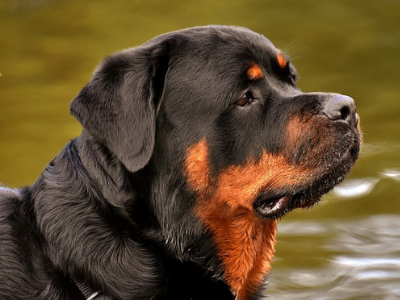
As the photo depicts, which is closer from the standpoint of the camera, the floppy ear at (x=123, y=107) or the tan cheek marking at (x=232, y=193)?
the floppy ear at (x=123, y=107)

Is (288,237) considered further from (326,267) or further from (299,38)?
(299,38)

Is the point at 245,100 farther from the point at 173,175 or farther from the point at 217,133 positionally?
the point at 173,175

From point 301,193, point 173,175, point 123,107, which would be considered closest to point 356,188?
point 301,193

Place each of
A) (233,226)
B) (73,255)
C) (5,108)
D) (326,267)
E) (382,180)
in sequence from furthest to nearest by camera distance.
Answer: (5,108)
(382,180)
(326,267)
(233,226)
(73,255)

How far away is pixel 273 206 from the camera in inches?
161

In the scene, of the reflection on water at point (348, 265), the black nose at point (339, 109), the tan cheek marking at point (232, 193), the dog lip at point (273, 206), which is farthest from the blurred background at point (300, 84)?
the black nose at point (339, 109)

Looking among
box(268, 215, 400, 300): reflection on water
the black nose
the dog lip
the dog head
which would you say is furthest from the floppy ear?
box(268, 215, 400, 300): reflection on water

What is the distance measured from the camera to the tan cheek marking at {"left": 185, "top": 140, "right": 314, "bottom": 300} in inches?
159

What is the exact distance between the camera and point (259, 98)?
4.17 metres

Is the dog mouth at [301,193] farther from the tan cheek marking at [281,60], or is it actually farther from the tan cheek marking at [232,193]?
the tan cheek marking at [281,60]

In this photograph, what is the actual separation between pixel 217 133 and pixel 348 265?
7.67 ft

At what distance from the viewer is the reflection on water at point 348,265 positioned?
575 cm

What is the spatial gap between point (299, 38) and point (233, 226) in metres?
6.06

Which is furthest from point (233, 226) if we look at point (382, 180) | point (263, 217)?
point (382, 180)
